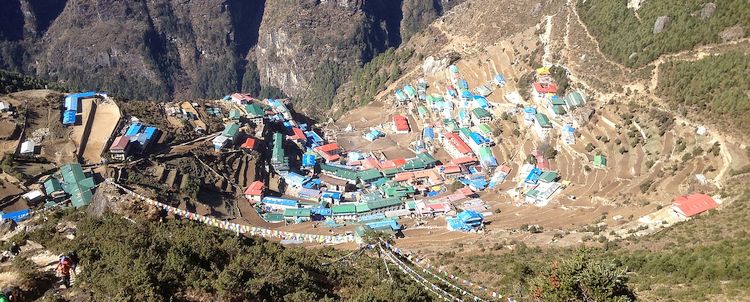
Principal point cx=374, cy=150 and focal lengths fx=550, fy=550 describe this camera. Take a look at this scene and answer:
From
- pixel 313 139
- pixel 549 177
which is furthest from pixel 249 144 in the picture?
pixel 549 177

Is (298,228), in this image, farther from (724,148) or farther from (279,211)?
(724,148)

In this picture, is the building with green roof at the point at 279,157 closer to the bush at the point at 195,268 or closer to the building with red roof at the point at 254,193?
the building with red roof at the point at 254,193

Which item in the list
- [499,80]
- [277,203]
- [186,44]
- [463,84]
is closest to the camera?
[277,203]

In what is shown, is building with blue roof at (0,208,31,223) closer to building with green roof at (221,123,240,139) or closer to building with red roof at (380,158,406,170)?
building with green roof at (221,123,240,139)

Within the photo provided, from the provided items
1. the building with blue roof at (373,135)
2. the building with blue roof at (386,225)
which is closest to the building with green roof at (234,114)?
the building with blue roof at (373,135)

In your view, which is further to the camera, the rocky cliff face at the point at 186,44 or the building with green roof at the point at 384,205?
the rocky cliff face at the point at 186,44

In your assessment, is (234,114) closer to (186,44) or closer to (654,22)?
(654,22)

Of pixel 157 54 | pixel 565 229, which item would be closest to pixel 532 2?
pixel 565 229
